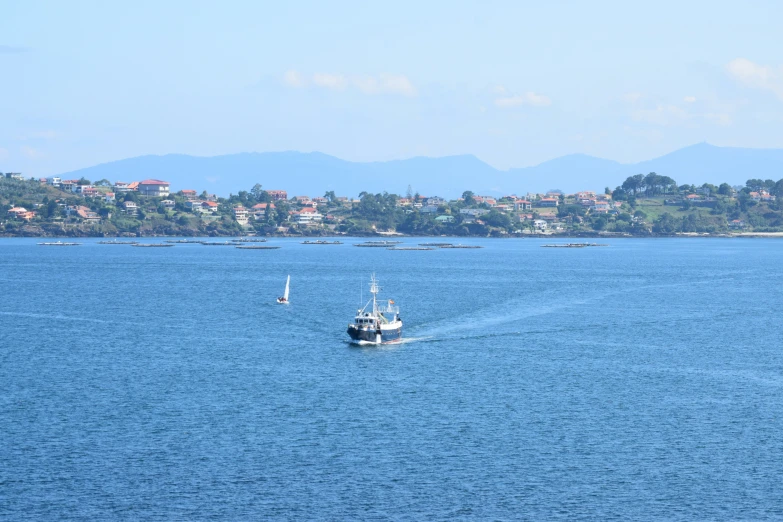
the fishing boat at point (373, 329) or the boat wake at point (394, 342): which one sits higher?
the fishing boat at point (373, 329)

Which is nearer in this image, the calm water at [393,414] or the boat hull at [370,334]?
the calm water at [393,414]

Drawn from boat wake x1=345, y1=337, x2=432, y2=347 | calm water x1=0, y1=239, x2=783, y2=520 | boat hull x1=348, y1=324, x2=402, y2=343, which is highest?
boat hull x1=348, y1=324, x2=402, y2=343

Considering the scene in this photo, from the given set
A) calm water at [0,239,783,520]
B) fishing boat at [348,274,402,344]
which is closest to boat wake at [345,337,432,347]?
fishing boat at [348,274,402,344]

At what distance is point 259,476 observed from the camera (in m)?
47.2

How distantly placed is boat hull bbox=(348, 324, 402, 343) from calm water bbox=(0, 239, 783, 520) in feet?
4.62

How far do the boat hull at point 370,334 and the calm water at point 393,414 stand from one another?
141 centimetres

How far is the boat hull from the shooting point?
84.3m

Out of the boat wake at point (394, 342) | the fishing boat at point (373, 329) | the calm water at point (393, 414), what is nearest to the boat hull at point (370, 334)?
the fishing boat at point (373, 329)

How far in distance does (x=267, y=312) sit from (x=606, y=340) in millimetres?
39946

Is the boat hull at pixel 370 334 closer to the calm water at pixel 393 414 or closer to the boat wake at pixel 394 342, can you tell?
the boat wake at pixel 394 342

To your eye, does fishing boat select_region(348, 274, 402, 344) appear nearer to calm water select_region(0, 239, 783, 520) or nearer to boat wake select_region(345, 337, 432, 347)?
boat wake select_region(345, 337, 432, 347)

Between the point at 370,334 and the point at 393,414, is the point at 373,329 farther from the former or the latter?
the point at 393,414

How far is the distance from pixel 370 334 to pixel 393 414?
25437 millimetres

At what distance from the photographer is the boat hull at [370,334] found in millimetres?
84312
